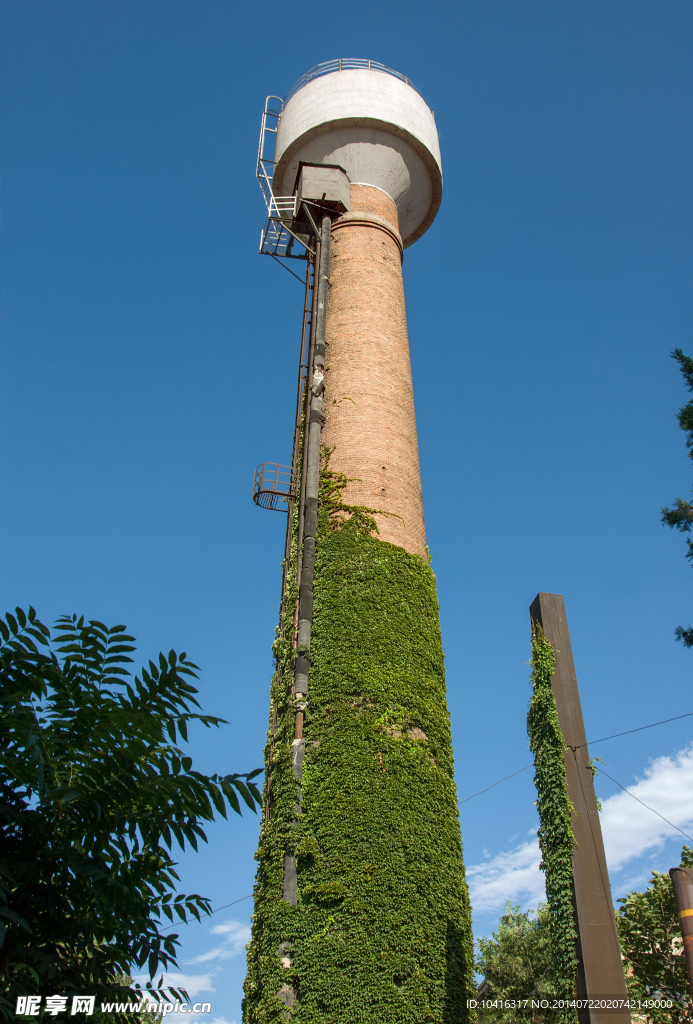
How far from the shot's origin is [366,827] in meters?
13.6

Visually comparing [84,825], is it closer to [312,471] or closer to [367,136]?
[312,471]

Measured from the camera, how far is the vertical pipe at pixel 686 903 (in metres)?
6.14

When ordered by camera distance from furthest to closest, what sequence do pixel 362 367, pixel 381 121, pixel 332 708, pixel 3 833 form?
pixel 381 121
pixel 362 367
pixel 332 708
pixel 3 833

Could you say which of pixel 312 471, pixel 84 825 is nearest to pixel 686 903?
pixel 84 825

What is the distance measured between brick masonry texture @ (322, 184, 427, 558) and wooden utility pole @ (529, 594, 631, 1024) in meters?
10.9

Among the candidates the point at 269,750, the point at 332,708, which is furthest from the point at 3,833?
the point at 269,750

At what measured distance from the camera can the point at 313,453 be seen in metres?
18.7

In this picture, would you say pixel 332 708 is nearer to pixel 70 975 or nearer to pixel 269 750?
pixel 269 750

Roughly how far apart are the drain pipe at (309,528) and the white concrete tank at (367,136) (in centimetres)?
254

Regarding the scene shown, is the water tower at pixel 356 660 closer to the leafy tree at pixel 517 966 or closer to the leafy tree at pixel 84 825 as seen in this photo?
the leafy tree at pixel 84 825

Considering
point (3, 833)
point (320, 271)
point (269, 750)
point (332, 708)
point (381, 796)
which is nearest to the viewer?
point (3, 833)

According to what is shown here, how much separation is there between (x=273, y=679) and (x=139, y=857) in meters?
12.4

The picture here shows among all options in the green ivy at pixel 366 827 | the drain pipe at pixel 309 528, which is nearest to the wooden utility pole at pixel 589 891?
the green ivy at pixel 366 827

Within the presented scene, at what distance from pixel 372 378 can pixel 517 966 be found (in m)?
17.6
